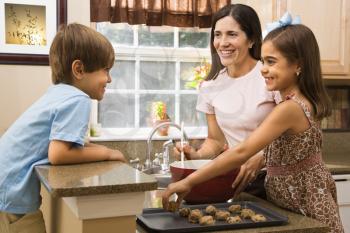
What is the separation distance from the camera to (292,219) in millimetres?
1280

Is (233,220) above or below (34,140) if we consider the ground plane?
below

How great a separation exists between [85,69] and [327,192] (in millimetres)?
845

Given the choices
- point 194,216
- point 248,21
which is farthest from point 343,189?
point 194,216

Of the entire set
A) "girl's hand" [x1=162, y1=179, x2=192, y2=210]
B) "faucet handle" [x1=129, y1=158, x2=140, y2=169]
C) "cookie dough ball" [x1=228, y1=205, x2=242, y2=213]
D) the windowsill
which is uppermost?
"girl's hand" [x1=162, y1=179, x2=192, y2=210]

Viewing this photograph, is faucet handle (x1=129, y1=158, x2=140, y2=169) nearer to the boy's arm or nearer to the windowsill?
the windowsill

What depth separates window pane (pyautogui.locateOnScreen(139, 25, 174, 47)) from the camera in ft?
10.9

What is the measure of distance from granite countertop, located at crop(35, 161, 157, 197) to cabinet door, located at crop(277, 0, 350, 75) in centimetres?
233

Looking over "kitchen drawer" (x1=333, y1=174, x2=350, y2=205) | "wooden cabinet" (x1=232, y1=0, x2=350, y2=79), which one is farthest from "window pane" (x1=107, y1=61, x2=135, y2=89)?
"kitchen drawer" (x1=333, y1=174, x2=350, y2=205)

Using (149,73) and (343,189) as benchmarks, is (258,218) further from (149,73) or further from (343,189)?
(149,73)

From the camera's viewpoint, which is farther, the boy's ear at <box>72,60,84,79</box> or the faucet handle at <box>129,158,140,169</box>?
the faucet handle at <box>129,158,140,169</box>

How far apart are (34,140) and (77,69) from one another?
245 mm

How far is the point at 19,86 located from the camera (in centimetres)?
283

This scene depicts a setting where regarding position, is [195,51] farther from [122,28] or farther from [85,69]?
[85,69]

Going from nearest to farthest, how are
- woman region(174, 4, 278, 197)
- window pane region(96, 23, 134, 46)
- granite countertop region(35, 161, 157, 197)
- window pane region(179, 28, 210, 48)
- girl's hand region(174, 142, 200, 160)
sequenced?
granite countertop region(35, 161, 157, 197) → girl's hand region(174, 142, 200, 160) → woman region(174, 4, 278, 197) → window pane region(96, 23, 134, 46) → window pane region(179, 28, 210, 48)
